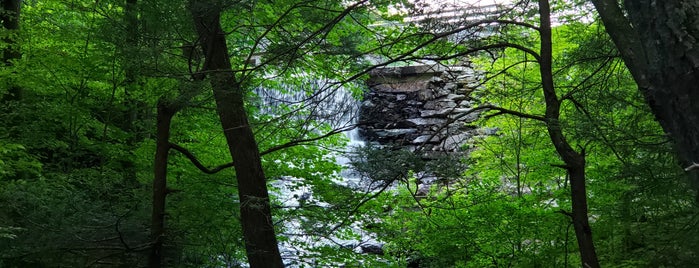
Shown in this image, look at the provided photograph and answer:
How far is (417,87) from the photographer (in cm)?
1788

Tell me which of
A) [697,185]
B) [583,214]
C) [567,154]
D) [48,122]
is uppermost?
[48,122]

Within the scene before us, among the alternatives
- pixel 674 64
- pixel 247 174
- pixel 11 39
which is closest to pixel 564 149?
pixel 674 64

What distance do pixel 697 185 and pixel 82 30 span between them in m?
7.16

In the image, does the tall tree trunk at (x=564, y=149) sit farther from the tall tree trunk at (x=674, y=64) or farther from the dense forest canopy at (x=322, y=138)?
the tall tree trunk at (x=674, y=64)

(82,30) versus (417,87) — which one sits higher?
(417,87)

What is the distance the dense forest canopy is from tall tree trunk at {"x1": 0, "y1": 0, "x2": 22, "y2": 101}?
4cm

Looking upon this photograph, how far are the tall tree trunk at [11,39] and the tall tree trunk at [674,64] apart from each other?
7721 millimetres

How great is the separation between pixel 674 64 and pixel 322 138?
15.3ft

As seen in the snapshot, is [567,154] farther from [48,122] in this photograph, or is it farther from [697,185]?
[48,122]

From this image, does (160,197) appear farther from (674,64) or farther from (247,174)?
(674,64)

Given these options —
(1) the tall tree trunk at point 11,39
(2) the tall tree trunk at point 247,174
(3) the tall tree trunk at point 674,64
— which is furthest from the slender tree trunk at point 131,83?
(3) the tall tree trunk at point 674,64

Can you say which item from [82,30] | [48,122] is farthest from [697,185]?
[48,122]

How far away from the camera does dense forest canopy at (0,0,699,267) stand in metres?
3.89

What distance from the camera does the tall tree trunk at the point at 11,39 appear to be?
299 inches
